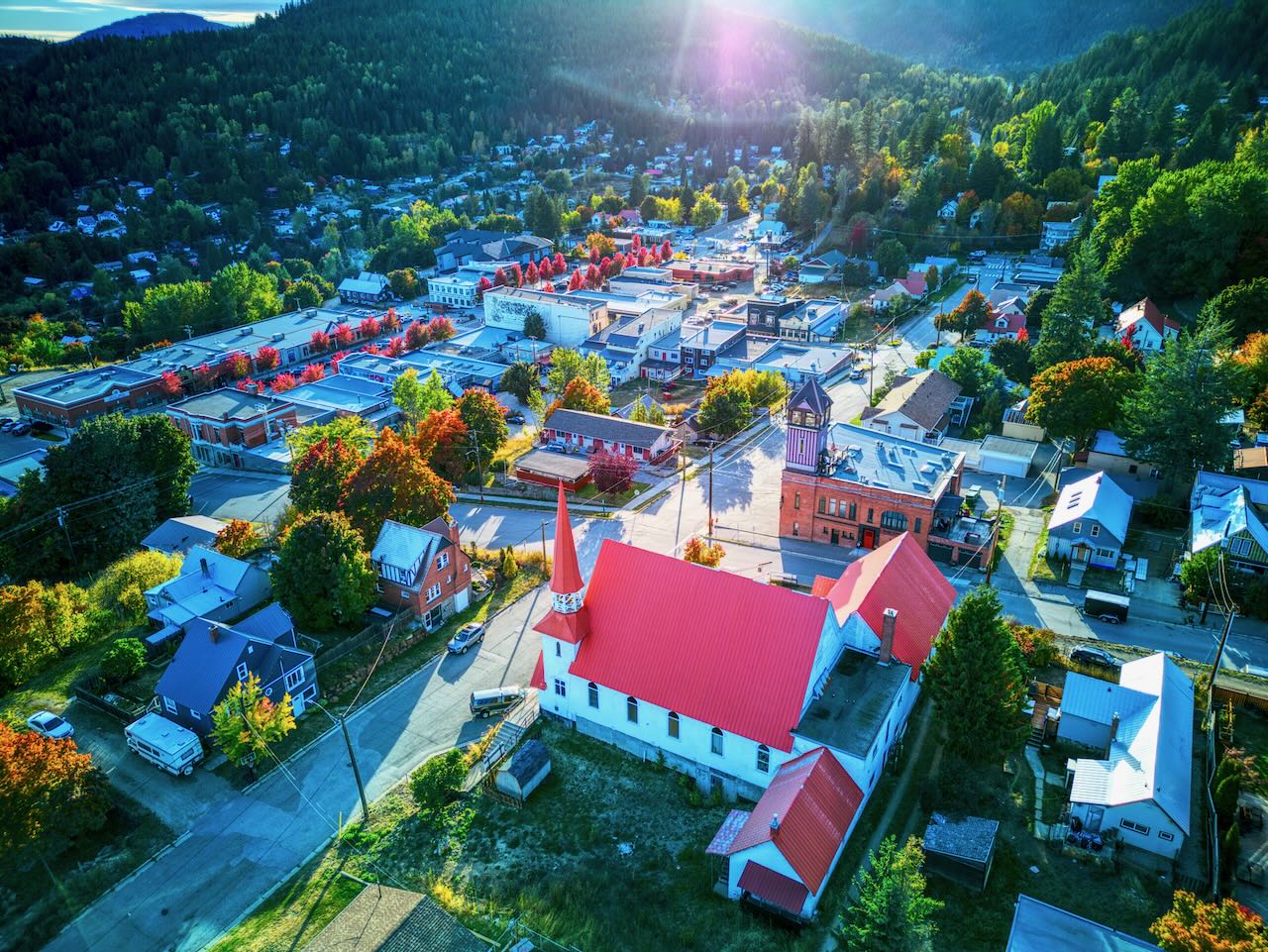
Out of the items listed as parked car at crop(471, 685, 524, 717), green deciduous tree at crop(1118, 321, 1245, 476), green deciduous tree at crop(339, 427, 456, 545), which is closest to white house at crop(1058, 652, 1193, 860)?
parked car at crop(471, 685, 524, 717)

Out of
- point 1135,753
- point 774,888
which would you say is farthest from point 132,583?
point 1135,753

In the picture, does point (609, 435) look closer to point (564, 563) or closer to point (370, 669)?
point (370, 669)

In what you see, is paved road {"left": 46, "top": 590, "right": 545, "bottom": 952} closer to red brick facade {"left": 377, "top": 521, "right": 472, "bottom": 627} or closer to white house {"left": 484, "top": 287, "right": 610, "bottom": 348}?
red brick facade {"left": 377, "top": 521, "right": 472, "bottom": 627}

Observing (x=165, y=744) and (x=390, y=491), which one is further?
(x=390, y=491)

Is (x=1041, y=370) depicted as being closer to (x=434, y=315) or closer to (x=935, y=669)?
(x=935, y=669)

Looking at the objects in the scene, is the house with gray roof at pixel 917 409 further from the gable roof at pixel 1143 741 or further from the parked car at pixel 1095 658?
the gable roof at pixel 1143 741
